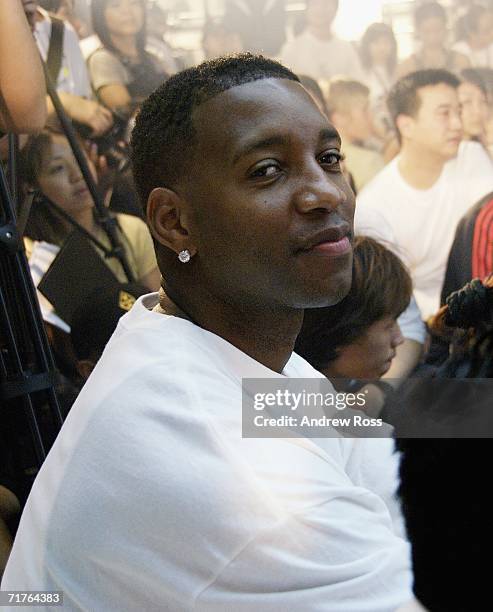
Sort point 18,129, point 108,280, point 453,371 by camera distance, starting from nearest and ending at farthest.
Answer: point 453,371 → point 18,129 → point 108,280

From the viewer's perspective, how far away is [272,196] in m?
0.89

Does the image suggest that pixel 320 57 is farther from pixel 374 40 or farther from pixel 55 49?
pixel 55 49

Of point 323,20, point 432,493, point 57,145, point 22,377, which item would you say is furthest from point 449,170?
point 432,493

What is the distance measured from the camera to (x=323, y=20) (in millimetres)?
2086

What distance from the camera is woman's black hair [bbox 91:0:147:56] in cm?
200

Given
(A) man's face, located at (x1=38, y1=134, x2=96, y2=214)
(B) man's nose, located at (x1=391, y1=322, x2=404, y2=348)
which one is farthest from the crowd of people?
(A) man's face, located at (x1=38, y1=134, x2=96, y2=214)

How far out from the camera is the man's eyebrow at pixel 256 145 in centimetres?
89

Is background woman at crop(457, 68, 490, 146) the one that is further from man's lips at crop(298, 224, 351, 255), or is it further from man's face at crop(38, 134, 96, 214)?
man's lips at crop(298, 224, 351, 255)

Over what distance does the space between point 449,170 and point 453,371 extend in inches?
56.4

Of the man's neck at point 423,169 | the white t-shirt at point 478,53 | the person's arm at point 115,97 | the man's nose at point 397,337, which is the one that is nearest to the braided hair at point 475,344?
the man's nose at point 397,337

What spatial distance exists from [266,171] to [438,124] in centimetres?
149

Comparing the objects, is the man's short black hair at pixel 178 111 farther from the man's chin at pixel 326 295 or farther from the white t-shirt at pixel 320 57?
the white t-shirt at pixel 320 57

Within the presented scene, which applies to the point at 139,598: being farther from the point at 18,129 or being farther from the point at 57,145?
the point at 57,145

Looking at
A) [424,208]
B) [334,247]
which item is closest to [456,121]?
[424,208]
